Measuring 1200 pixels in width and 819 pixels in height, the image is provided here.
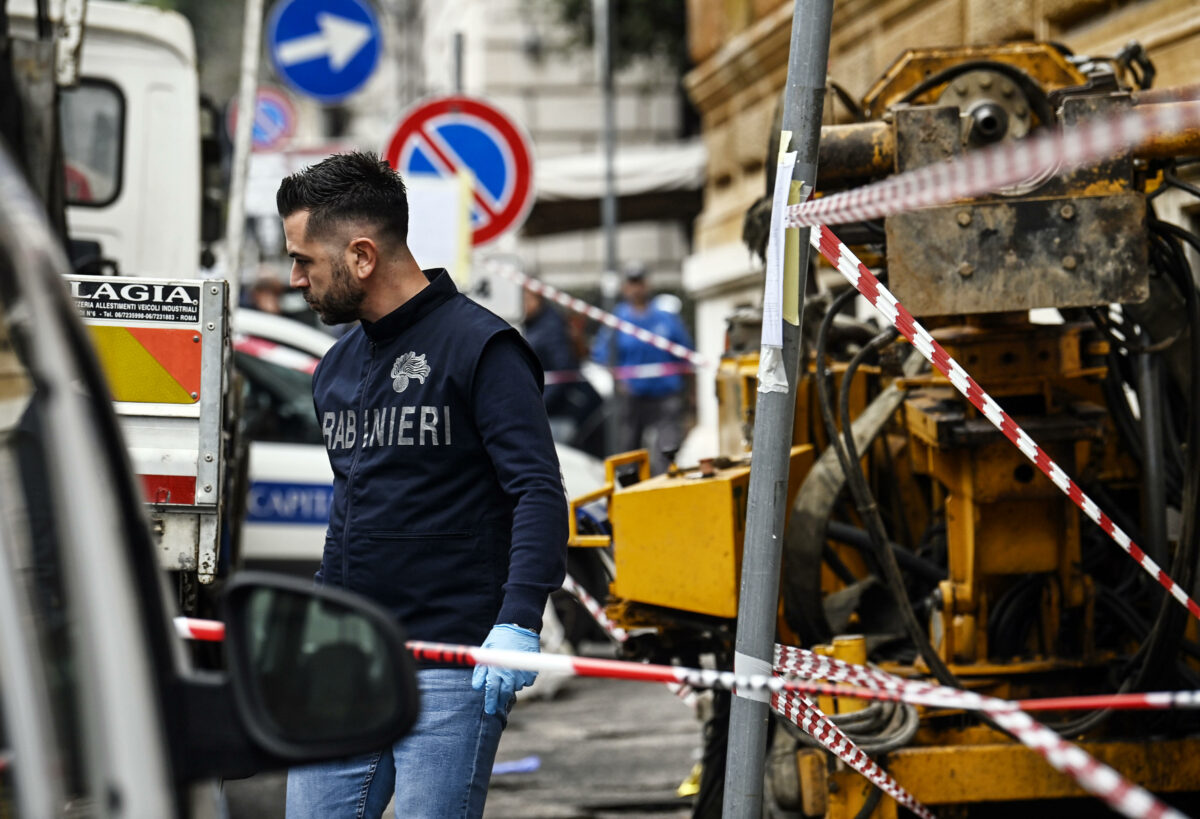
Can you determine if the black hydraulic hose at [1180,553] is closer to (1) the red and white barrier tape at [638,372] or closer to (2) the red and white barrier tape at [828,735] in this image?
(2) the red and white barrier tape at [828,735]

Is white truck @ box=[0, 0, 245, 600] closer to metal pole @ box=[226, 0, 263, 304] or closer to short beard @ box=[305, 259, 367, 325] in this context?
metal pole @ box=[226, 0, 263, 304]

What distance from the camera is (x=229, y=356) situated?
4.28 meters

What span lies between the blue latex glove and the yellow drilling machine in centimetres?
112

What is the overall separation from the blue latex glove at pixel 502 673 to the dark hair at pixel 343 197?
85cm

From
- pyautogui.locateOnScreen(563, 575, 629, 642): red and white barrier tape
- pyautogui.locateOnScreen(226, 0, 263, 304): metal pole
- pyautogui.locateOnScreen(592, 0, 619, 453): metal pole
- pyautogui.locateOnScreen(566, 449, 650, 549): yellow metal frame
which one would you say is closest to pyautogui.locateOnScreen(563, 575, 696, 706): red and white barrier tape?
pyautogui.locateOnScreen(563, 575, 629, 642): red and white barrier tape

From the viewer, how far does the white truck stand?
3.92 metres

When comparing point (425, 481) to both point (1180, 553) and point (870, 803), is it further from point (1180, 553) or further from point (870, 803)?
point (1180, 553)

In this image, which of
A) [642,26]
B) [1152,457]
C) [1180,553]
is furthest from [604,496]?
[642,26]

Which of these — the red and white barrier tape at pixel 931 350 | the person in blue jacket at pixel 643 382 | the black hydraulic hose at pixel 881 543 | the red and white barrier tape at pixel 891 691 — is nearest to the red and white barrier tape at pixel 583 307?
the black hydraulic hose at pixel 881 543

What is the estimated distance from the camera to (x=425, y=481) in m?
3.23

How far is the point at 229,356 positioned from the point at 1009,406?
6.35ft

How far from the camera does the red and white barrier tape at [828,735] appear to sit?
3660mm

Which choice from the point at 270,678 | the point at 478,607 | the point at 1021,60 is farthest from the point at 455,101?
the point at 270,678

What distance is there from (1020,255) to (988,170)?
4.20 ft
